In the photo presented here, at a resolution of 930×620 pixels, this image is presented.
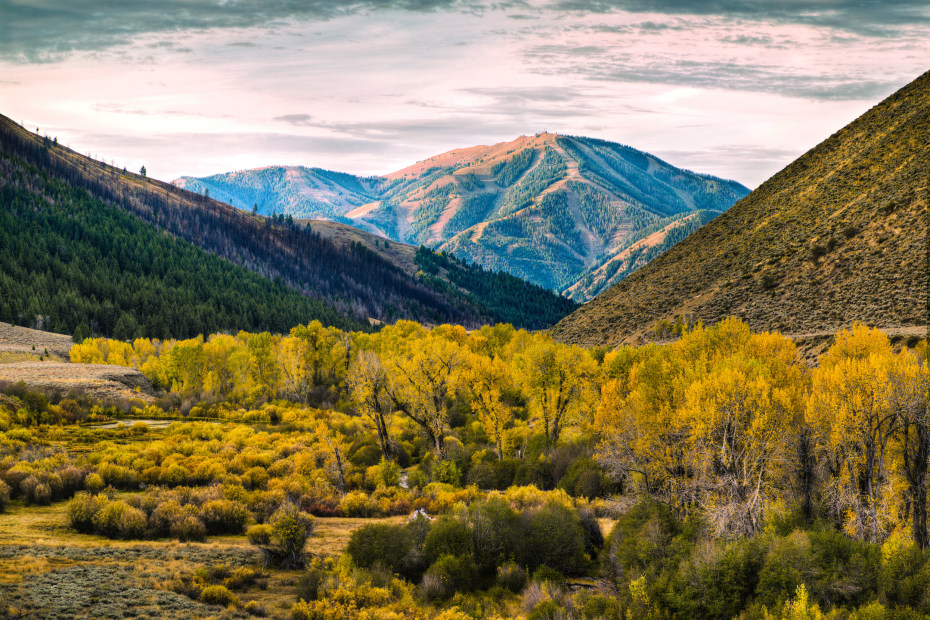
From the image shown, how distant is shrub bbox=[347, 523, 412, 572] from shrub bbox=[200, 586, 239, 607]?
19.7 ft

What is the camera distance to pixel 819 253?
265 ft

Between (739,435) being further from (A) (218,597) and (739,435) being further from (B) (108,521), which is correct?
(B) (108,521)

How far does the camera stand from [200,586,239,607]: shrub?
2077cm

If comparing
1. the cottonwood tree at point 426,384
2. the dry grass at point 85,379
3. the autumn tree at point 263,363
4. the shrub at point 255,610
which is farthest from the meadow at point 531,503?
the autumn tree at point 263,363

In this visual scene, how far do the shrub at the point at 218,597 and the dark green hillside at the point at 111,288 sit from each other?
391 ft

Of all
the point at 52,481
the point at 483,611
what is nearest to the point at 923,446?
the point at 483,611

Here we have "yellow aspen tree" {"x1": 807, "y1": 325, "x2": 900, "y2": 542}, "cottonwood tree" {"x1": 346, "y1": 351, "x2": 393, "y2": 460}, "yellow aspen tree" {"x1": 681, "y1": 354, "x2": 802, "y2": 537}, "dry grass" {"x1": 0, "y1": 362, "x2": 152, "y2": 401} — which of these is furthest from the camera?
"dry grass" {"x1": 0, "y1": 362, "x2": 152, "y2": 401}

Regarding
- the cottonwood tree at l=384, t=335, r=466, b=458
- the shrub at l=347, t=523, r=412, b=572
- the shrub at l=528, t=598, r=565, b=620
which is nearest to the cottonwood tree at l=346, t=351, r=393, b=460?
the cottonwood tree at l=384, t=335, r=466, b=458

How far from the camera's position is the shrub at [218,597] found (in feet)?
68.1

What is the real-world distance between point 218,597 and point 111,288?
164642mm

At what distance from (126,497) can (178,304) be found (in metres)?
144

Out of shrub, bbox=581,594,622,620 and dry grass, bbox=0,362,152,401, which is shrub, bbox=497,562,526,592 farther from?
dry grass, bbox=0,362,152,401

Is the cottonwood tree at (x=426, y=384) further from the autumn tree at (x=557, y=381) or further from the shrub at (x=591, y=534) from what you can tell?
the shrub at (x=591, y=534)

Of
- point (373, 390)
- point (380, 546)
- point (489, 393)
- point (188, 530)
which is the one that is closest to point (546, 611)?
point (380, 546)
